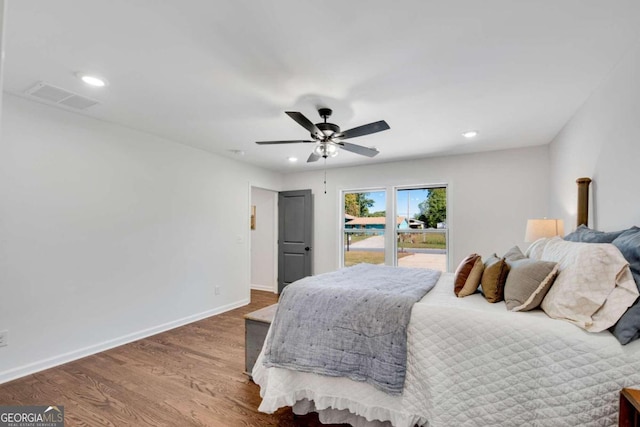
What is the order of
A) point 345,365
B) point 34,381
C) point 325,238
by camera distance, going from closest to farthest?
1. point 345,365
2. point 34,381
3. point 325,238

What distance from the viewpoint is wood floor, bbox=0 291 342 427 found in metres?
2.13

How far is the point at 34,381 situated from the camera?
2617mm

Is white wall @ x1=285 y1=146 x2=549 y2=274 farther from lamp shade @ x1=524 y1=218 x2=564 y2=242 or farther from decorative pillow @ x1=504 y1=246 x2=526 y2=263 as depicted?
decorative pillow @ x1=504 y1=246 x2=526 y2=263

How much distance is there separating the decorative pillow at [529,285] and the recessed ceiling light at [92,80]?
329 centimetres

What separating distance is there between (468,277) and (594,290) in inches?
Result: 29.9

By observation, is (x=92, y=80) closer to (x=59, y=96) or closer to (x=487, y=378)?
(x=59, y=96)

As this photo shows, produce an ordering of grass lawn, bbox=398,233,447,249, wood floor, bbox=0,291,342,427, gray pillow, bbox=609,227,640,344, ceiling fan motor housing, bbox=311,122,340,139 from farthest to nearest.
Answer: grass lawn, bbox=398,233,447,249 < ceiling fan motor housing, bbox=311,122,340,139 < wood floor, bbox=0,291,342,427 < gray pillow, bbox=609,227,640,344

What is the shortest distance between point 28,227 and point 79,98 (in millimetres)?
1235

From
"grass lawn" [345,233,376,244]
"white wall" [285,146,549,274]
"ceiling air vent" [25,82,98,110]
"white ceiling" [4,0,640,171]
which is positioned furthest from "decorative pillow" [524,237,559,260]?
"ceiling air vent" [25,82,98,110]

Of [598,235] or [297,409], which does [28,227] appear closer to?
[297,409]

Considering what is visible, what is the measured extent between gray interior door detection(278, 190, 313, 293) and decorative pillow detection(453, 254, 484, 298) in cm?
369

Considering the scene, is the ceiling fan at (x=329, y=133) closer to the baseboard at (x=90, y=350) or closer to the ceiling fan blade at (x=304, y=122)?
the ceiling fan blade at (x=304, y=122)


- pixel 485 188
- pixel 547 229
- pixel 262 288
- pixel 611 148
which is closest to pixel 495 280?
pixel 611 148

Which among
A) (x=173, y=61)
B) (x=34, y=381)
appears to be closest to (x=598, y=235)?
(x=173, y=61)
